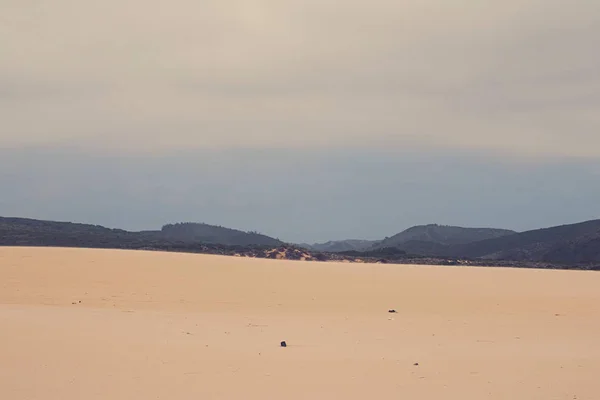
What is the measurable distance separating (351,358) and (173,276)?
11.8 metres

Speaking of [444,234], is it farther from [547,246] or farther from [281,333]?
[281,333]

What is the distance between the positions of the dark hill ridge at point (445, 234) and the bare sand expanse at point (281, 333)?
54363 millimetres

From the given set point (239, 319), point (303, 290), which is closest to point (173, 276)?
point (303, 290)

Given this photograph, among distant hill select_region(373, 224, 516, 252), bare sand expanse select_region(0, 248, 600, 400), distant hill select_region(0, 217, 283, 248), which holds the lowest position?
bare sand expanse select_region(0, 248, 600, 400)

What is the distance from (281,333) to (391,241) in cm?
6629

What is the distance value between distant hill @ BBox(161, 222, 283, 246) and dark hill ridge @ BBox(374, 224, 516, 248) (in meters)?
16.9

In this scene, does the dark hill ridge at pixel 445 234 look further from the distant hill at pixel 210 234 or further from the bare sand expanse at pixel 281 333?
the bare sand expanse at pixel 281 333

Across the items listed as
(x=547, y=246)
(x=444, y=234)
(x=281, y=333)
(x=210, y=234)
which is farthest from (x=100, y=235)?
(x=444, y=234)

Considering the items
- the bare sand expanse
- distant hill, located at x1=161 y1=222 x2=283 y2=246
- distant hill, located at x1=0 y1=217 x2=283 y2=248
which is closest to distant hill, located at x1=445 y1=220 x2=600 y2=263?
distant hill, located at x1=0 y1=217 x2=283 y2=248

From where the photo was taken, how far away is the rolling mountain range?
123 ft

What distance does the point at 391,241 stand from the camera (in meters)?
76.0

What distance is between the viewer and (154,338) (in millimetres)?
9547

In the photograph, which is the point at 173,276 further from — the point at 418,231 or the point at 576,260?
the point at 418,231

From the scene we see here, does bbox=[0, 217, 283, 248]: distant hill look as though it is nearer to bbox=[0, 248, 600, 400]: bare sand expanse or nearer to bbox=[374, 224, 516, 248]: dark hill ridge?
bbox=[0, 248, 600, 400]: bare sand expanse
